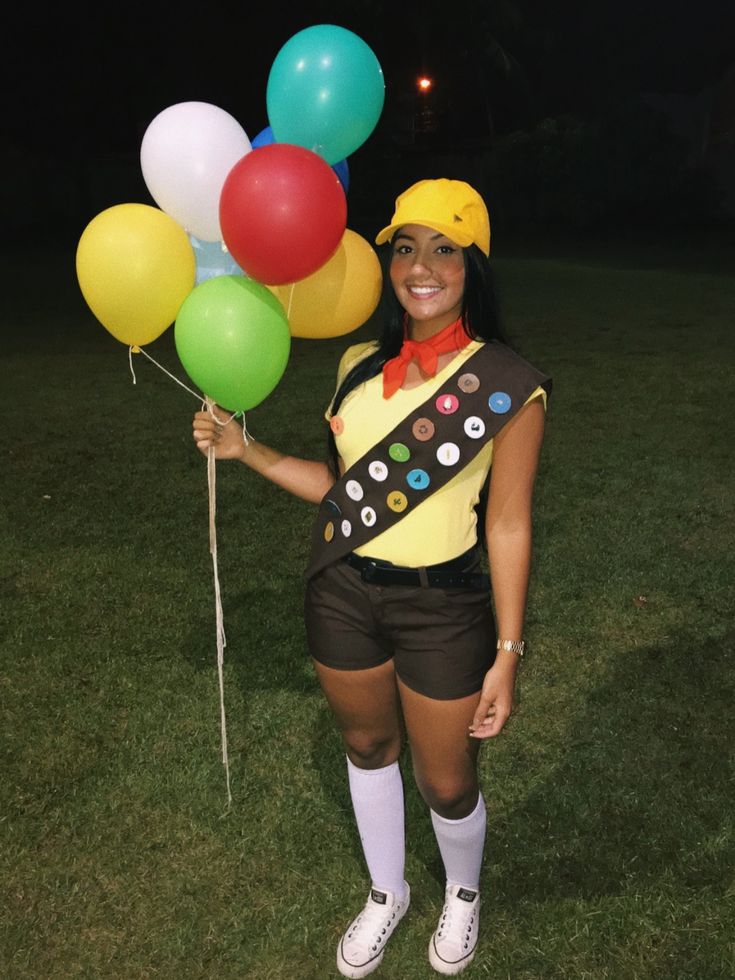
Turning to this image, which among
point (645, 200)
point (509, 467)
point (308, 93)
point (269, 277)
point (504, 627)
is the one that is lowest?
point (645, 200)

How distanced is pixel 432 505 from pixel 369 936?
1.30 meters

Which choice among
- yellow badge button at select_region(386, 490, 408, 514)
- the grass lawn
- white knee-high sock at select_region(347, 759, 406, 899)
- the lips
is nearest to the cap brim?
the lips

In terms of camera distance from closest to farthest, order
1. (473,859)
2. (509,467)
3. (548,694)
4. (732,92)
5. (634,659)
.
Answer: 1. (509,467)
2. (473,859)
3. (548,694)
4. (634,659)
5. (732,92)

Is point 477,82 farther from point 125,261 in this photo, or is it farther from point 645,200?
point 125,261

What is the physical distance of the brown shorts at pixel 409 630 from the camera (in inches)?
79.7

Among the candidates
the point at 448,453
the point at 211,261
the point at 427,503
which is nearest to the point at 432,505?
the point at 427,503

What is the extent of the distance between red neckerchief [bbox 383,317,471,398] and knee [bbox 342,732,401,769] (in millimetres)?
873

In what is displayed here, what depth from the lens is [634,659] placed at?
3920mm

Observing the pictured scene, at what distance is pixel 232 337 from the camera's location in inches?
80.3

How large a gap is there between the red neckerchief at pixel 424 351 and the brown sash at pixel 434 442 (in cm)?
5

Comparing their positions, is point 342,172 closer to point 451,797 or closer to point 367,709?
point 367,709

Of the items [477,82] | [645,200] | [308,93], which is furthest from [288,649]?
[477,82]

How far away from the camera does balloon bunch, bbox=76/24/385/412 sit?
77.1 inches

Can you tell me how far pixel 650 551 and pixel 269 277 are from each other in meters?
3.52
